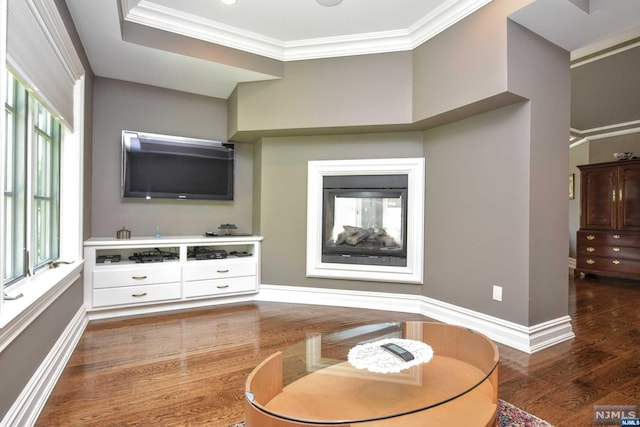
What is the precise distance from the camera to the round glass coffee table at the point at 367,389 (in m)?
1.18

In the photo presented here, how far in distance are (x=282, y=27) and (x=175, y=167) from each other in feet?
5.92

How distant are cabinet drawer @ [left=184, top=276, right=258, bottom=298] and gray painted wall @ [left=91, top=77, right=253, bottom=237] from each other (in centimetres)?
69

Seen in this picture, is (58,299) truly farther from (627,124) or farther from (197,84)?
(627,124)

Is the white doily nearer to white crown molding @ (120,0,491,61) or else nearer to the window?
the window

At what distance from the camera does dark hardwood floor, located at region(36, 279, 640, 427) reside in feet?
5.47

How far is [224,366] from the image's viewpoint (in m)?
2.15

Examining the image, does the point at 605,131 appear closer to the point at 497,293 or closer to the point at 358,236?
the point at 497,293

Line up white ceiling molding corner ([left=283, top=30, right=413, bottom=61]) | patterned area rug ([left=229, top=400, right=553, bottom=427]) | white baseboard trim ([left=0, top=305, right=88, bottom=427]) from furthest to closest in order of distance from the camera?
white ceiling molding corner ([left=283, top=30, right=413, bottom=61])
patterned area rug ([left=229, top=400, right=553, bottom=427])
white baseboard trim ([left=0, top=305, right=88, bottom=427])

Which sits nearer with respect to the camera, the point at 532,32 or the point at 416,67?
the point at 532,32

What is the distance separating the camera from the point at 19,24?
56.3 inches

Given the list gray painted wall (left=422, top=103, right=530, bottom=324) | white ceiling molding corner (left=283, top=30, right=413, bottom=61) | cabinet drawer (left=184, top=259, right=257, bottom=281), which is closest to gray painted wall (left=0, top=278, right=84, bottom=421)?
cabinet drawer (left=184, top=259, right=257, bottom=281)

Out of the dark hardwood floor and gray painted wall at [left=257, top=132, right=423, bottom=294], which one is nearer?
the dark hardwood floor

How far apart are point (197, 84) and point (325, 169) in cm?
163

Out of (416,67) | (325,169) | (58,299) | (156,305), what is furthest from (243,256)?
(416,67)
